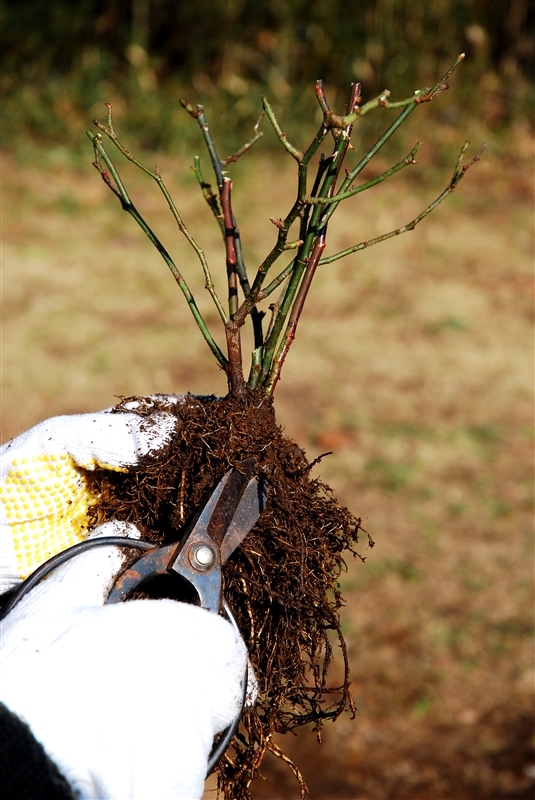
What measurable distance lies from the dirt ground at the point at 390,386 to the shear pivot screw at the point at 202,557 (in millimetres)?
1686

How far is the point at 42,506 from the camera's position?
55.7 inches

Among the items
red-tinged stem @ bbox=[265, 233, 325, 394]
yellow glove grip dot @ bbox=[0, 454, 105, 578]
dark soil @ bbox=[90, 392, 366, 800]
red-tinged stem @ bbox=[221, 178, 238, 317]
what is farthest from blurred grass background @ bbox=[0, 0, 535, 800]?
red-tinged stem @ bbox=[221, 178, 238, 317]

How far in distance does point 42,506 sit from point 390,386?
3.21 m

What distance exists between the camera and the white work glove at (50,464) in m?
1.39

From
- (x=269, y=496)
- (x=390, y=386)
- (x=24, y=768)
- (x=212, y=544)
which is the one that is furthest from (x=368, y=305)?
(x=24, y=768)

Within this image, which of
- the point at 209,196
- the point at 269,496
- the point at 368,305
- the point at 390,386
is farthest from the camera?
the point at 368,305

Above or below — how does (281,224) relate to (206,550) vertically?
above

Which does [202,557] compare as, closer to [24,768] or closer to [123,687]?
[123,687]

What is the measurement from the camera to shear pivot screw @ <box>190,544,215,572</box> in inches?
49.5

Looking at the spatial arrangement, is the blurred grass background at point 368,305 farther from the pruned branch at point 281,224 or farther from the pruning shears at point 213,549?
the pruned branch at point 281,224

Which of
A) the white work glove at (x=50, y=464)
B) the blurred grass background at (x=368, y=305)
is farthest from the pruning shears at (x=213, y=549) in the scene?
the blurred grass background at (x=368, y=305)

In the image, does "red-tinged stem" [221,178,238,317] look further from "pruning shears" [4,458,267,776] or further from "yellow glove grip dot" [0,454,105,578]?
"yellow glove grip dot" [0,454,105,578]

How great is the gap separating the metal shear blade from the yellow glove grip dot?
0.77 ft

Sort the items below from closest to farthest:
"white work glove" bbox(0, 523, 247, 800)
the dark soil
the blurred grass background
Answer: "white work glove" bbox(0, 523, 247, 800), the dark soil, the blurred grass background
